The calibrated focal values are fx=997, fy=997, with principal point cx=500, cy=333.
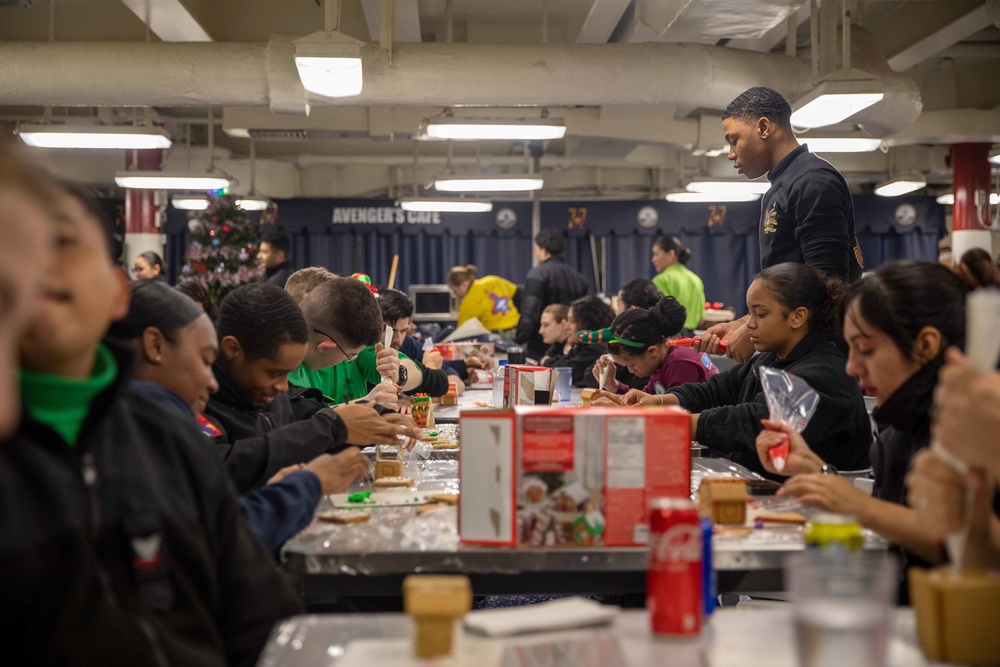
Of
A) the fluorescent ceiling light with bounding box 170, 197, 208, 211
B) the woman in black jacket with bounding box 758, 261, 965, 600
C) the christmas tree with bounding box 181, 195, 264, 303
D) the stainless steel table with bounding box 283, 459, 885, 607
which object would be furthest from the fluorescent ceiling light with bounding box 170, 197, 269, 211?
the woman in black jacket with bounding box 758, 261, 965, 600

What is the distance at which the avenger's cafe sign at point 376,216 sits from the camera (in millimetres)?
14875

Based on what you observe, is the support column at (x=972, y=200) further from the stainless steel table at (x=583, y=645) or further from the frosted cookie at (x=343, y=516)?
the stainless steel table at (x=583, y=645)

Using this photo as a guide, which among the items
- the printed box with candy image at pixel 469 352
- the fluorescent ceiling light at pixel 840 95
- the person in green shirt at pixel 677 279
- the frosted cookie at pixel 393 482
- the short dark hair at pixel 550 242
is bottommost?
the frosted cookie at pixel 393 482

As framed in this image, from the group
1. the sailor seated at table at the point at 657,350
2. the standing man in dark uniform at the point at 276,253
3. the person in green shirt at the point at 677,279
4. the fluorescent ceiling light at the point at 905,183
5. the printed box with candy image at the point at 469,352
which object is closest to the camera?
the sailor seated at table at the point at 657,350

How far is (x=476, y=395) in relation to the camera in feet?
20.4

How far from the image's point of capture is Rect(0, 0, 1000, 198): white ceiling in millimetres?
6918

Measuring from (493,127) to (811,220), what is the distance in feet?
11.7

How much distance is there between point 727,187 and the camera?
34.3ft

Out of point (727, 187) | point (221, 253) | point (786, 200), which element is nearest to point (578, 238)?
point (727, 187)

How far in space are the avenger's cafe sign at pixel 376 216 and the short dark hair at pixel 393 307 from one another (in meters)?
8.73

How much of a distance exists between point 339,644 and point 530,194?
1390cm

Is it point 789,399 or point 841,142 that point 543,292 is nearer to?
point 841,142

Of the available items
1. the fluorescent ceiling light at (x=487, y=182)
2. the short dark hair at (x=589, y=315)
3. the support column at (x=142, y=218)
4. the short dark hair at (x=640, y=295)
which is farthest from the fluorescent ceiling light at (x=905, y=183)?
the support column at (x=142, y=218)

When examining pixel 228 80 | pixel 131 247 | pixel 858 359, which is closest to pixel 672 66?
pixel 228 80
